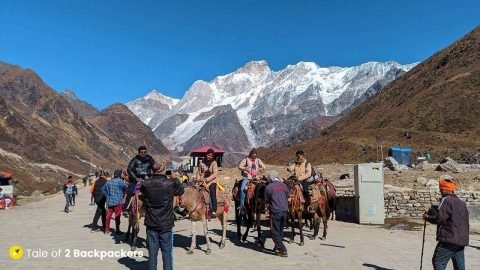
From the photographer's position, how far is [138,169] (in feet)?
42.3

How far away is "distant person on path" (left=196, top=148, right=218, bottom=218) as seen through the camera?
1243 centimetres

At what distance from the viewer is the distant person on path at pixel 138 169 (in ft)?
41.8

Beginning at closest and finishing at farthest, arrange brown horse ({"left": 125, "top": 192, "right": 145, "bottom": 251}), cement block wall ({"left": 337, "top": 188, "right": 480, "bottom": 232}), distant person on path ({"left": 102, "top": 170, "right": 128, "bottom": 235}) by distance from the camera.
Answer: brown horse ({"left": 125, "top": 192, "right": 145, "bottom": 251}) < distant person on path ({"left": 102, "top": 170, "right": 128, "bottom": 235}) < cement block wall ({"left": 337, "top": 188, "right": 480, "bottom": 232})

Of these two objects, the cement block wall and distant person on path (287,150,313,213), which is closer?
distant person on path (287,150,313,213)

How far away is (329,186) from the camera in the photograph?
58.8 ft

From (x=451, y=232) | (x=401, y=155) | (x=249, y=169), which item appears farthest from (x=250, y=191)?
(x=401, y=155)

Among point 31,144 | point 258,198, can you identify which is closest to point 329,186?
point 258,198

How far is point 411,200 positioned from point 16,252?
17.4 meters

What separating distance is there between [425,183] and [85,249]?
21374 millimetres

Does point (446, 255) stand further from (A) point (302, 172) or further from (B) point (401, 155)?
(B) point (401, 155)

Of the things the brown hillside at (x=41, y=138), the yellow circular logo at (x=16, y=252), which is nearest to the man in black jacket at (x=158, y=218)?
the yellow circular logo at (x=16, y=252)

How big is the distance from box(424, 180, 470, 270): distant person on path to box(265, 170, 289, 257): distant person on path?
13.4ft

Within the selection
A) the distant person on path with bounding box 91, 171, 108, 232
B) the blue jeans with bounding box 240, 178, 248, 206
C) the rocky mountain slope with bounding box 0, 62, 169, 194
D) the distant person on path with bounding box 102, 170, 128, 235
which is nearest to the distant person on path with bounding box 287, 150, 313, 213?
the blue jeans with bounding box 240, 178, 248, 206

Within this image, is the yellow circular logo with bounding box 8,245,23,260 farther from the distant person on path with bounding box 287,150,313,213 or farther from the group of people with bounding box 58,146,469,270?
the distant person on path with bounding box 287,150,313,213
